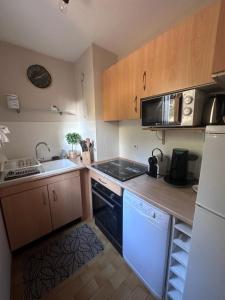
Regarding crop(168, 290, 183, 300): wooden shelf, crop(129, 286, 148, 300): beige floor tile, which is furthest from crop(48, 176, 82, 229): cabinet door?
crop(168, 290, 183, 300): wooden shelf

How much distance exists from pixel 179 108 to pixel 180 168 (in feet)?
1.81

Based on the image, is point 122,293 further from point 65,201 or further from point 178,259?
point 65,201

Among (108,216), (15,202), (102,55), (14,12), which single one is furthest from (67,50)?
(108,216)

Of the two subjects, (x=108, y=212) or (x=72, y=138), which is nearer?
(x=108, y=212)

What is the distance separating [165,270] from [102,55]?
233 cm

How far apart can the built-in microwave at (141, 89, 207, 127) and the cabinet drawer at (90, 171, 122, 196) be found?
2.31ft

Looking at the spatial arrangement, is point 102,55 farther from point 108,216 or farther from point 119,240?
point 119,240

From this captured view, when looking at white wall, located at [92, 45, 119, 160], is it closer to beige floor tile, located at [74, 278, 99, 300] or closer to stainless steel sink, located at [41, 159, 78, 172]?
stainless steel sink, located at [41, 159, 78, 172]

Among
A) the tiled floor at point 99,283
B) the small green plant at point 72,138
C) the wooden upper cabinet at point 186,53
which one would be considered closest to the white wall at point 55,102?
the small green plant at point 72,138

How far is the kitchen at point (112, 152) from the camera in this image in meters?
0.85

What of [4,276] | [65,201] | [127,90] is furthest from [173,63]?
[4,276]

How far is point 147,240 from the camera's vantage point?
1.07 m

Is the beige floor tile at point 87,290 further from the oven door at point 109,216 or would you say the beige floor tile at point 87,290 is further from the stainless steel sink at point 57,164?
the stainless steel sink at point 57,164

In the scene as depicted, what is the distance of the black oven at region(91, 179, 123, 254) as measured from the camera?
4.50 ft
